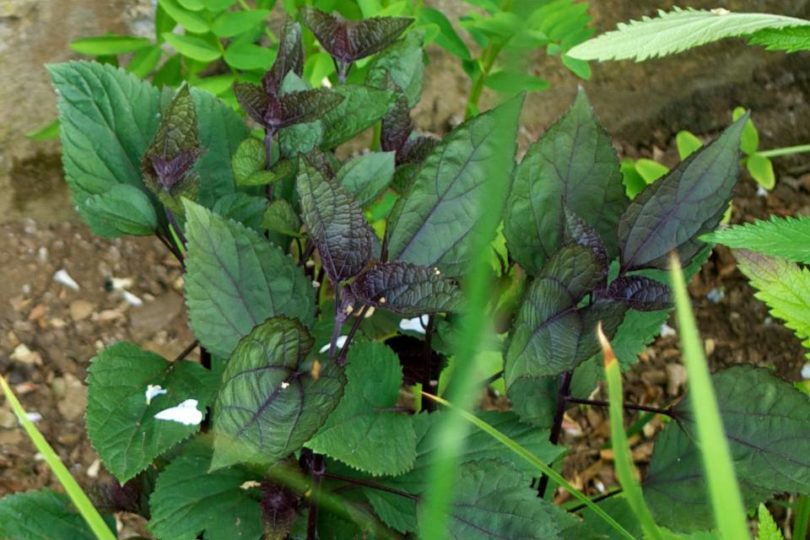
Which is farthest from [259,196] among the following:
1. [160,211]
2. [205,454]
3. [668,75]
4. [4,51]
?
[668,75]

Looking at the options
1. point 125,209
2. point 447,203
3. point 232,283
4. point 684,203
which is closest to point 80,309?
point 125,209

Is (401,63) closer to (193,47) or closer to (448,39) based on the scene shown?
(193,47)

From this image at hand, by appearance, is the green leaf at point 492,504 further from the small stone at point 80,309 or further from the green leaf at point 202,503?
the small stone at point 80,309

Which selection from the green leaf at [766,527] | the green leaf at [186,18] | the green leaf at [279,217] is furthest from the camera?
the green leaf at [186,18]

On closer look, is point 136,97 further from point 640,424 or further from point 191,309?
point 640,424

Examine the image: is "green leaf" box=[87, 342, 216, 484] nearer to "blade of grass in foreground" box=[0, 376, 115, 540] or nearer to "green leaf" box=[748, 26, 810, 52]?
"blade of grass in foreground" box=[0, 376, 115, 540]

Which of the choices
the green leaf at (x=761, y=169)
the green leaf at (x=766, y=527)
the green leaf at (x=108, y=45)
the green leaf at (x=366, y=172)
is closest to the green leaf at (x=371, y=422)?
the green leaf at (x=366, y=172)
